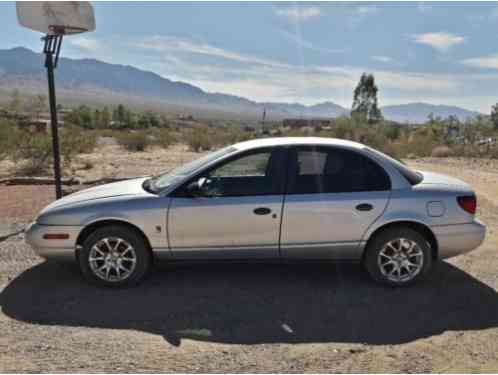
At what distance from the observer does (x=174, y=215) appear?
14.4 feet

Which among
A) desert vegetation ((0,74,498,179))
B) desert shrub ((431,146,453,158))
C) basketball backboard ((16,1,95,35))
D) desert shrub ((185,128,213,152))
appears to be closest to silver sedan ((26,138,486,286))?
basketball backboard ((16,1,95,35))

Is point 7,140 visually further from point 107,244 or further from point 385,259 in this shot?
point 385,259

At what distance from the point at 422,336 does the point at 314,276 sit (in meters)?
1.53

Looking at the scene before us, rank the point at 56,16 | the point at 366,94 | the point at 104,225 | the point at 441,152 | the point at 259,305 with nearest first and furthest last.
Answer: the point at 259,305
the point at 104,225
the point at 56,16
the point at 441,152
the point at 366,94

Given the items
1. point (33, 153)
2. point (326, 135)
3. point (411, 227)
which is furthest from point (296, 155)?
point (326, 135)

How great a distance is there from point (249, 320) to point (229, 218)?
3.40 feet

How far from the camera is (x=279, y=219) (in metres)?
4.42

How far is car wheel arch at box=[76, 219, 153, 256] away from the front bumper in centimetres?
5

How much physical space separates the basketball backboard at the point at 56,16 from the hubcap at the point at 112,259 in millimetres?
4061

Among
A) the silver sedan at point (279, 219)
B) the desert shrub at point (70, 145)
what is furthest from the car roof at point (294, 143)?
the desert shrub at point (70, 145)

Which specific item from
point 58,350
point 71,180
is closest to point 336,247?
point 58,350

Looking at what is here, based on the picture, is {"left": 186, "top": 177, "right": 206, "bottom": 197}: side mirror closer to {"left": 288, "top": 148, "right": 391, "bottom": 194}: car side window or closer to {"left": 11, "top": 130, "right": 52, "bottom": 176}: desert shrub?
{"left": 288, "top": 148, "right": 391, "bottom": 194}: car side window

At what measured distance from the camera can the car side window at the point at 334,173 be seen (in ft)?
14.8

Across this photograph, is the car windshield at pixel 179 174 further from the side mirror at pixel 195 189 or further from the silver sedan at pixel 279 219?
the side mirror at pixel 195 189
